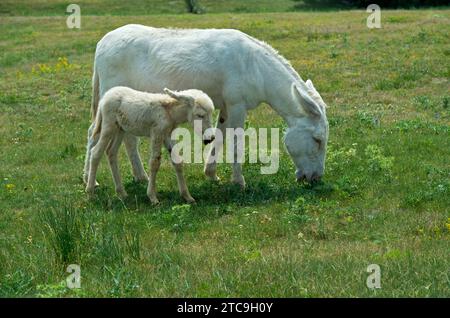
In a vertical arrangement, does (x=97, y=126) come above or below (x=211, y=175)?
above

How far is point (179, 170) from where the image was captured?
10.1m

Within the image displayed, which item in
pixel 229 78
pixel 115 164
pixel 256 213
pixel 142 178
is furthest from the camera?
pixel 142 178

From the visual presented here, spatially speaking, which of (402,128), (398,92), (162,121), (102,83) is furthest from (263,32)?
(162,121)

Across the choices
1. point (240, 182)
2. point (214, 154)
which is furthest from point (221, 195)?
point (214, 154)

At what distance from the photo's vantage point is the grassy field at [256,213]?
21.4 feet

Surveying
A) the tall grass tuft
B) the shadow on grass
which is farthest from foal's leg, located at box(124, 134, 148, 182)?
the tall grass tuft

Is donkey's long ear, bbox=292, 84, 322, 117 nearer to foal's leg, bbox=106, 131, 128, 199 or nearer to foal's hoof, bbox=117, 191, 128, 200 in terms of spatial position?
A: foal's leg, bbox=106, 131, 128, 199

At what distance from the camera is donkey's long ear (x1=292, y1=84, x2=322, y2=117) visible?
10445 mm

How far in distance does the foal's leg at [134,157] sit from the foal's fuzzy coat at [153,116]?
3.46ft

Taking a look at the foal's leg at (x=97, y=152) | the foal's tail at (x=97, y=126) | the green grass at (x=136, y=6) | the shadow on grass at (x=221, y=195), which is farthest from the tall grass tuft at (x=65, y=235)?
the green grass at (x=136, y=6)

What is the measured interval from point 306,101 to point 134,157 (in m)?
2.96

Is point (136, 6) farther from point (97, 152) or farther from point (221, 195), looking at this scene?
point (221, 195)

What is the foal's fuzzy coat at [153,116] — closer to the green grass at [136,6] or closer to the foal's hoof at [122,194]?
the foal's hoof at [122,194]

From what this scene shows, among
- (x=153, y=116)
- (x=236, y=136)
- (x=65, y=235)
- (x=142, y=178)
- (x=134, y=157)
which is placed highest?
(x=153, y=116)
